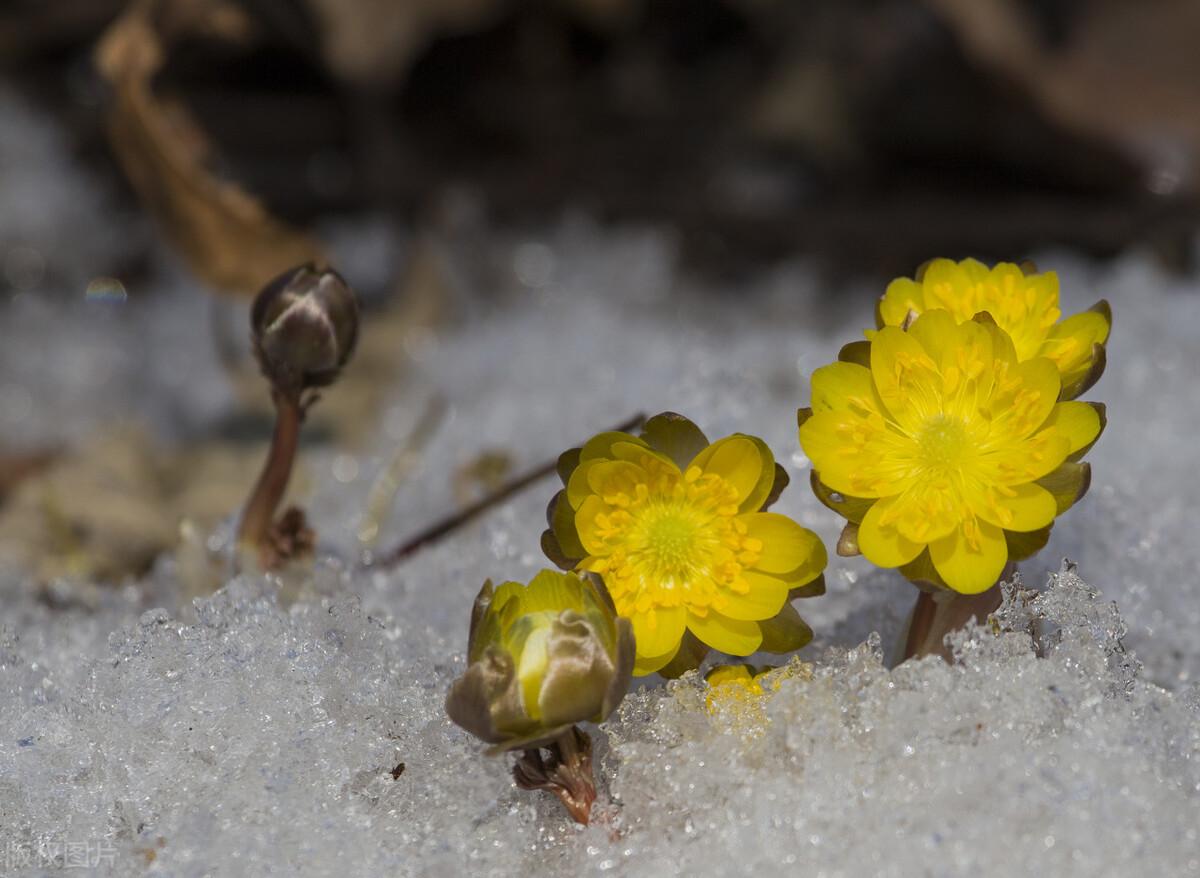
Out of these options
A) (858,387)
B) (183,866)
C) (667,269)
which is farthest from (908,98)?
(183,866)

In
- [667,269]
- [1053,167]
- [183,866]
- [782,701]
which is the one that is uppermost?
[782,701]

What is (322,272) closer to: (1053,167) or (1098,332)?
(1098,332)

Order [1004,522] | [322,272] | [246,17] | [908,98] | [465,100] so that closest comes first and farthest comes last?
[1004,522] → [322,272] → [246,17] → [908,98] → [465,100]

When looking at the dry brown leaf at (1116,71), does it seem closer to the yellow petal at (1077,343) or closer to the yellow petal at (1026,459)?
the yellow petal at (1077,343)

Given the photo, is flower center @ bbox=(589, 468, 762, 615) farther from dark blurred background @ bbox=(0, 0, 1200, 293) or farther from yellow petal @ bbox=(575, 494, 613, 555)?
dark blurred background @ bbox=(0, 0, 1200, 293)

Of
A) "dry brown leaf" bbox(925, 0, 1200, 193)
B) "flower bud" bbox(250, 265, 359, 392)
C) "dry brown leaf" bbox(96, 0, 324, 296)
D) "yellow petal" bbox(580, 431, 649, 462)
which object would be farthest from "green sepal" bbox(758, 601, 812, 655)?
"dry brown leaf" bbox(925, 0, 1200, 193)

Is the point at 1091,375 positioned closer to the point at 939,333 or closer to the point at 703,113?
the point at 939,333

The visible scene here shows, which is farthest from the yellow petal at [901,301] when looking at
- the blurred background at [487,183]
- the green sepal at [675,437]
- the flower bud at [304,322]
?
the blurred background at [487,183]
